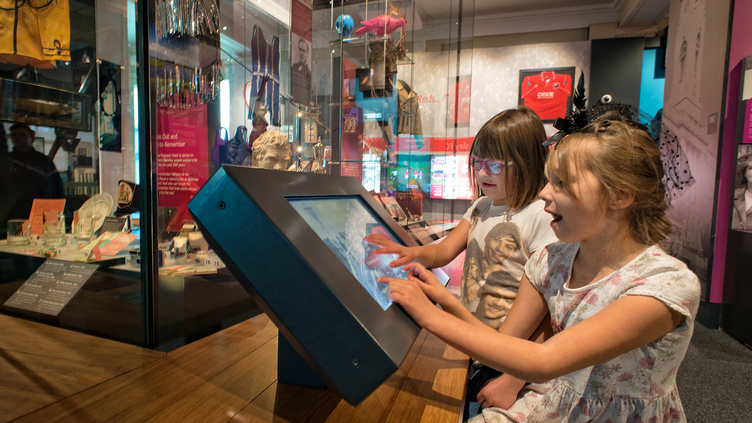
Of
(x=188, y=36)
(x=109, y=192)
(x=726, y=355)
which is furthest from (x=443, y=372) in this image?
(x=726, y=355)

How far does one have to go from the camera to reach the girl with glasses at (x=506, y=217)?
4.26ft

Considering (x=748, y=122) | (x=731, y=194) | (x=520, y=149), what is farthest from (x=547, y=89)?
(x=520, y=149)

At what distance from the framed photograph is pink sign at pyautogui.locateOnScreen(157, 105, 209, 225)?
6123 mm

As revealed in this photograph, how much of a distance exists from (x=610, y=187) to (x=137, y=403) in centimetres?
111

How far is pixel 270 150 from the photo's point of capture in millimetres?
1866

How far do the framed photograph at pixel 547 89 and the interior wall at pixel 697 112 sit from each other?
167 cm

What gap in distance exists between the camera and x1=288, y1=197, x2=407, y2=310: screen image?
25.6 inches

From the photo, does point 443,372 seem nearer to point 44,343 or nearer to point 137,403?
point 137,403

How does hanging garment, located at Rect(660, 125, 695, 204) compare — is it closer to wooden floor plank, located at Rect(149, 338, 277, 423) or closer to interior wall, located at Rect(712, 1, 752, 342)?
interior wall, located at Rect(712, 1, 752, 342)

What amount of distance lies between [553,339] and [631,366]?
0.27 metres

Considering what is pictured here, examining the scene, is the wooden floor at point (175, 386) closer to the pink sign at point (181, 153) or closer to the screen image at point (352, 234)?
the screen image at point (352, 234)

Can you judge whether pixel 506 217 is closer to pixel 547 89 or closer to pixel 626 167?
pixel 626 167

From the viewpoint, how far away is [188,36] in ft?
4.95

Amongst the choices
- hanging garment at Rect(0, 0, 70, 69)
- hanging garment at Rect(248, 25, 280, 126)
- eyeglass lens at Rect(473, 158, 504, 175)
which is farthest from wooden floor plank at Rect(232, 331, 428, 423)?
hanging garment at Rect(248, 25, 280, 126)
